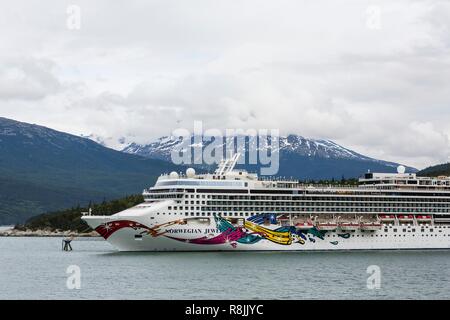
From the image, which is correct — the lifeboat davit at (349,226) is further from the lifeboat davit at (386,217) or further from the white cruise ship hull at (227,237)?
the lifeboat davit at (386,217)

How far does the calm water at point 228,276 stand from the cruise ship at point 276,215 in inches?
90.7

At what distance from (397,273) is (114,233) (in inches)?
1088

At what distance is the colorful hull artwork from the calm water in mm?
2090

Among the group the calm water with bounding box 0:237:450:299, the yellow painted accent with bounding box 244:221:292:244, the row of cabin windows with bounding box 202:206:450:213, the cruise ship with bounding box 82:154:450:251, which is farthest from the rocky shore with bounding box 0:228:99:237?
the calm water with bounding box 0:237:450:299

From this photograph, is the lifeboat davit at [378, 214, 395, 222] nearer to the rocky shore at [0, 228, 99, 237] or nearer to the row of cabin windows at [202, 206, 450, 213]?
the row of cabin windows at [202, 206, 450, 213]

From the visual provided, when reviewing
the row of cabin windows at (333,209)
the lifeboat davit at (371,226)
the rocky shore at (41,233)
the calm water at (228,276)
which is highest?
the row of cabin windows at (333,209)

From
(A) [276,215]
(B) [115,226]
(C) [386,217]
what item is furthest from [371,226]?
(B) [115,226]

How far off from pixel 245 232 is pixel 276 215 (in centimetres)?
484

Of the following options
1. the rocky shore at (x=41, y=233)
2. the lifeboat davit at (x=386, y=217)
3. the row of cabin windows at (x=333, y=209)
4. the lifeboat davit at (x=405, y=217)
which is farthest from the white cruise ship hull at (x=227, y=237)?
the rocky shore at (x=41, y=233)

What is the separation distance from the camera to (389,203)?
91188 millimetres

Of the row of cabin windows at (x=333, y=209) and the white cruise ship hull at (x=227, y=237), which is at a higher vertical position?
the row of cabin windows at (x=333, y=209)

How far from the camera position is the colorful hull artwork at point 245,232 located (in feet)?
249
